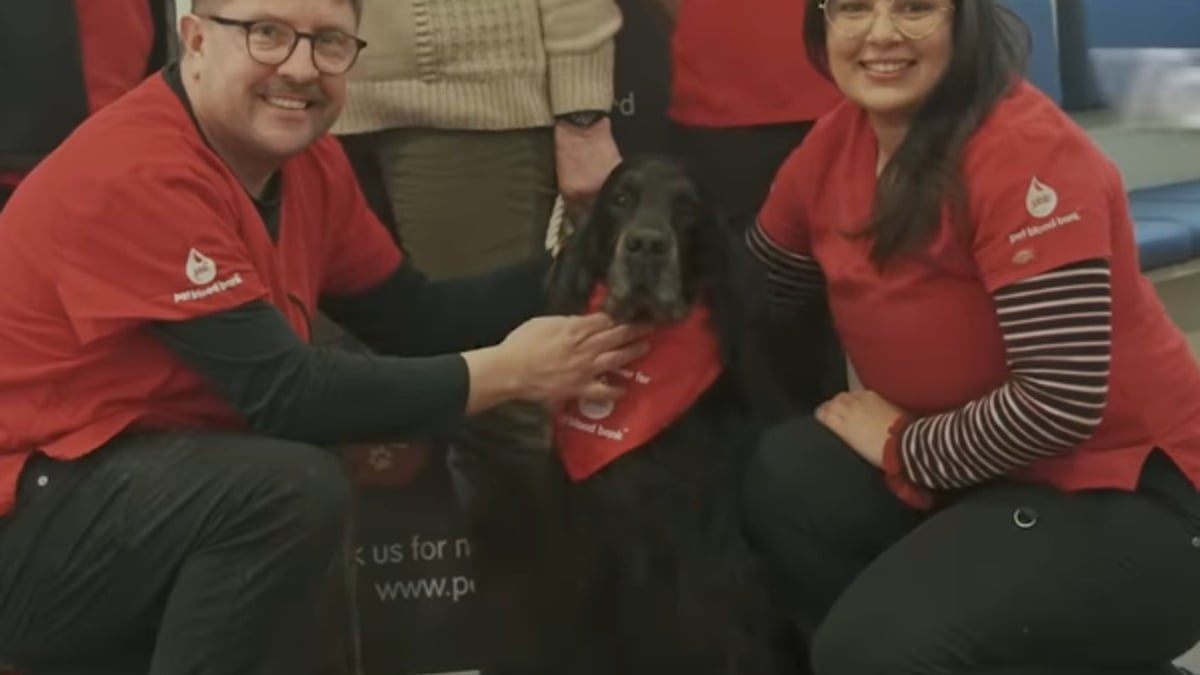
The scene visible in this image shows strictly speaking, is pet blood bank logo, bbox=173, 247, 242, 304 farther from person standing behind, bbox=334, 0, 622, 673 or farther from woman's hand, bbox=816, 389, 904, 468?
woman's hand, bbox=816, 389, 904, 468

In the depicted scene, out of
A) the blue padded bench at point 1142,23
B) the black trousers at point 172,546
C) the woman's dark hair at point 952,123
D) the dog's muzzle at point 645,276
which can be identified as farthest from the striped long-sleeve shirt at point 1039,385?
the blue padded bench at point 1142,23

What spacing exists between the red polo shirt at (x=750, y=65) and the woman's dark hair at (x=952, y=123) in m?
0.57

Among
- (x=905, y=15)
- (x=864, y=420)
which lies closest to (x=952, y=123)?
(x=905, y=15)

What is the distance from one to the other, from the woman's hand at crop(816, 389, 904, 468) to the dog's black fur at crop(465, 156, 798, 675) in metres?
0.17

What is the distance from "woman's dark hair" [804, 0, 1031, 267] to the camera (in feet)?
4.83

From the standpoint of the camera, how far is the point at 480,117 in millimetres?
1981

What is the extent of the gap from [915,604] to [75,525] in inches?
34.1

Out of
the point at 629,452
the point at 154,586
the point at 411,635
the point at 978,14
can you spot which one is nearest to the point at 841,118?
the point at 978,14

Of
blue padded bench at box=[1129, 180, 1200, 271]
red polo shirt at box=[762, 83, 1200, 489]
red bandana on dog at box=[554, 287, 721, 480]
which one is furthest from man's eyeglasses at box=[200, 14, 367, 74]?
blue padded bench at box=[1129, 180, 1200, 271]

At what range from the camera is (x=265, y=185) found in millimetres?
1644

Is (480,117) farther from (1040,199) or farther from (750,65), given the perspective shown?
(1040,199)

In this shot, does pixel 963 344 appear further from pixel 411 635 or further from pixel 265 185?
pixel 411 635

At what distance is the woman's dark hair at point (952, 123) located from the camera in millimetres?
1471

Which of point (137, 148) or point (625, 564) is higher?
point (137, 148)
